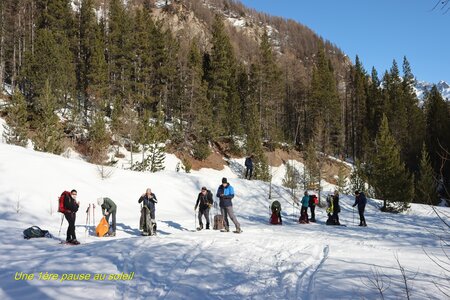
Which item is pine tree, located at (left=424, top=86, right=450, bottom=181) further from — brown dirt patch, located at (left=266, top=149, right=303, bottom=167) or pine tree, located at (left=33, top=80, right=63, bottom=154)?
pine tree, located at (left=33, top=80, right=63, bottom=154)

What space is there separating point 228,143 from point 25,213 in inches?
1245

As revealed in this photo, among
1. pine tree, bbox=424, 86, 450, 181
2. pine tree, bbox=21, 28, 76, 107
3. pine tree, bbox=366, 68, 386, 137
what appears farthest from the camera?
pine tree, bbox=366, 68, 386, 137

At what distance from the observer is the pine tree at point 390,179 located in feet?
81.1

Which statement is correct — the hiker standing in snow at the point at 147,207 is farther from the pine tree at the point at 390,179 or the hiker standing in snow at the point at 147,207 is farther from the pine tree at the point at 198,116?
the pine tree at the point at 198,116

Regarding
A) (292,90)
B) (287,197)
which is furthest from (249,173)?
(292,90)

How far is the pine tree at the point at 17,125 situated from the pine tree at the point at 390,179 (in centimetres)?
2566

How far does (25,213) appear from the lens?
14812mm

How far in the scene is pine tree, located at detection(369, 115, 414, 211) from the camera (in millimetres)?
24734

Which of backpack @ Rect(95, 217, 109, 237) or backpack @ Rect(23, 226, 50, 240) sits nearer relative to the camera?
backpack @ Rect(23, 226, 50, 240)

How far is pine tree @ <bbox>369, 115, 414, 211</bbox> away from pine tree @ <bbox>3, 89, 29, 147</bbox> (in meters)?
25.7

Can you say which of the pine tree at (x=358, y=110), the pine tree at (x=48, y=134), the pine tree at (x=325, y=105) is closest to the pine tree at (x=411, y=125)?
the pine tree at (x=358, y=110)

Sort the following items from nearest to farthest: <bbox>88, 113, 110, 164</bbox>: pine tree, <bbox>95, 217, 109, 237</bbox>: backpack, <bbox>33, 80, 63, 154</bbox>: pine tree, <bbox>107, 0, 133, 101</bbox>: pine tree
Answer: <bbox>95, 217, 109, 237</bbox>: backpack
<bbox>33, 80, 63, 154</bbox>: pine tree
<bbox>88, 113, 110, 164</bbox>: pine tree
<bbox>107, 0, 133, 101</bbox>: pine tree

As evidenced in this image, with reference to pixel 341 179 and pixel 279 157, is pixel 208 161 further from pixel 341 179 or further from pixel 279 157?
pixel 341 179

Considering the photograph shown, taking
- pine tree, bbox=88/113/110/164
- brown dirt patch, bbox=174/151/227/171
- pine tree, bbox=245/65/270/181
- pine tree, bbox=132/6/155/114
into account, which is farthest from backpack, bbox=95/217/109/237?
pine tree, bbox=132/6/155/114
